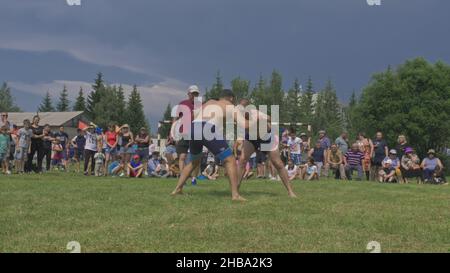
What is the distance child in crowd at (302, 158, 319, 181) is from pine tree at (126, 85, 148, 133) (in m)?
61.7

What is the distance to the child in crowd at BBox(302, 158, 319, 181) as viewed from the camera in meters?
17.2

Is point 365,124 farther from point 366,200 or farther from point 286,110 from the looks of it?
point 366,200

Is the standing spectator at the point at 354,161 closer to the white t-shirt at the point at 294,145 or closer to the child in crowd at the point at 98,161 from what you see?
the white t-shirt at the point at 294,145

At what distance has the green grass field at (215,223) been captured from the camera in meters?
4.86

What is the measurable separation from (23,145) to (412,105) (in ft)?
162

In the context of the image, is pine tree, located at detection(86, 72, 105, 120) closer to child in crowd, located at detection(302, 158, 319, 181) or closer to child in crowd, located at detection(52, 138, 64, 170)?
child in crowd, located at detection(52, 138, 64, 170)

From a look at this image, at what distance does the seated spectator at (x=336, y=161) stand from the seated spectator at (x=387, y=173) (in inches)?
54.7

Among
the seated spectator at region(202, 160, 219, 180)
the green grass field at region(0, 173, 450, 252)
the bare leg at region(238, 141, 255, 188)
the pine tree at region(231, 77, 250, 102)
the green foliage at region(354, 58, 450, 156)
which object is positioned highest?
the pine tree at region(231, 77, 250, 102)

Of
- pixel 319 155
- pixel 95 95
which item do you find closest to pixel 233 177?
pixel 319 155

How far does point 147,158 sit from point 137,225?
12.1 m

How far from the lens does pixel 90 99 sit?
281 ft

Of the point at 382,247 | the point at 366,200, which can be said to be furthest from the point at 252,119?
the point at 382,247

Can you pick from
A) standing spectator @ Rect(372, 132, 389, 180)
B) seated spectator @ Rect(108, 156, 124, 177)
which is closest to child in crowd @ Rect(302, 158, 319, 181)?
standing spectator @ Rect(372, 132, 389, 180)

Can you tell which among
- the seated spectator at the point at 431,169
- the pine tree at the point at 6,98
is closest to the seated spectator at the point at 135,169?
the seated spectator at the point at 431,169
